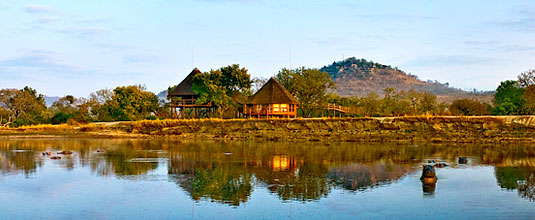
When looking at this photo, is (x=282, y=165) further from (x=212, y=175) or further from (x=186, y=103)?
(x=186, y=103)

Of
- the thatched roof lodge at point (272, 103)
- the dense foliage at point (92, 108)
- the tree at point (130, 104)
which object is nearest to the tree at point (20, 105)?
the dense foliage at point (92, 108)

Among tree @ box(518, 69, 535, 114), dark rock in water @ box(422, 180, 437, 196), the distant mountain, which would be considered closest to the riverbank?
tree @ box(518, 69, 535, 114)

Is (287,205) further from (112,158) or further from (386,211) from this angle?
(112,158)

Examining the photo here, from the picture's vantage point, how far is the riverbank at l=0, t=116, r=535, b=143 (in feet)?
145

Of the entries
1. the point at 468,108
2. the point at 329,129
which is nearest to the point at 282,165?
the point at 329,129

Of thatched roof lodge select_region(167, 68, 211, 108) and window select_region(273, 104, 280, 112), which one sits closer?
window select_region(273, 104, 280, 112)

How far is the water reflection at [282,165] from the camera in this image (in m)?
20.8

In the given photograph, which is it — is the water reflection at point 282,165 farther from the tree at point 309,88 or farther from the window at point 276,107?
the tree at point 309,88

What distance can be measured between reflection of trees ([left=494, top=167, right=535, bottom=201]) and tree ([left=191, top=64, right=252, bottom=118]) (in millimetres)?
37063

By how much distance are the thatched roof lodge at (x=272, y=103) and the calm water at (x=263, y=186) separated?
2392 centimetres

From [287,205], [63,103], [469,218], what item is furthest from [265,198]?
[63,103]

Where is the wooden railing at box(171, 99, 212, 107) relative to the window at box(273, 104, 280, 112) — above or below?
above

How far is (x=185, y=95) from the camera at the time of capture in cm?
6306

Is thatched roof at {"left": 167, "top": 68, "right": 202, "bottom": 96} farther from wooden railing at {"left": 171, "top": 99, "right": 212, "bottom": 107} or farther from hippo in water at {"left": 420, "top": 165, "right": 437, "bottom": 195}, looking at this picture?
hippo in water at {"left": 420, "top": 165, "right": 437, "bottom": 195}
